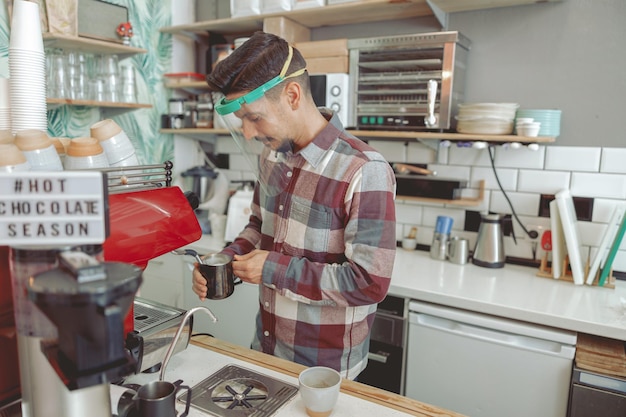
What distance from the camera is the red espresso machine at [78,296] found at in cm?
64

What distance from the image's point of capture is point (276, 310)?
151cm

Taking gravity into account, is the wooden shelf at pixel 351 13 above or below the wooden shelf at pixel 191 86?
above

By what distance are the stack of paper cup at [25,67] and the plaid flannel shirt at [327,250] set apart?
0.67 metres

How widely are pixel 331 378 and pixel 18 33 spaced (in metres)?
1.03

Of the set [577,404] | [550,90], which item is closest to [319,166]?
[577,404]

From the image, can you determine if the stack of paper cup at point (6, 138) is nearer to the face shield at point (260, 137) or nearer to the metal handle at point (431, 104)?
the face shield at point (260, 137)

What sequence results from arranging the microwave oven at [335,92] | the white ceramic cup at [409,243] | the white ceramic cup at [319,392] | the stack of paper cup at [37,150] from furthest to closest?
the white ceramic cup at [409,243] → the microwave oven at [335,92] → the white ceramic cup at [319,392] → the stack of paper cup at [37,150]

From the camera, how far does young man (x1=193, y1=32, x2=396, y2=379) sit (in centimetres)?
132

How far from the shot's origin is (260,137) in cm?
144

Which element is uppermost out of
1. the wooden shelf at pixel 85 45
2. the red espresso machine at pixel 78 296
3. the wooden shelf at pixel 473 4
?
the wooden shelf at pixel 473 4

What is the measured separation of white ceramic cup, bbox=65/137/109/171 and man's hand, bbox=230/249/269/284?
0.49 m

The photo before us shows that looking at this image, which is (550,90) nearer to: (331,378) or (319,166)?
(319,166)

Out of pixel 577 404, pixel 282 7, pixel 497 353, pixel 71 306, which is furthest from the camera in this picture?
pixel 282 7

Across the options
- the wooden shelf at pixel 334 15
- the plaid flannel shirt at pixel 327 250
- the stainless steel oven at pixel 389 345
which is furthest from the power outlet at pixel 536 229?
the plaid flannel shirt at pixel 327 250
